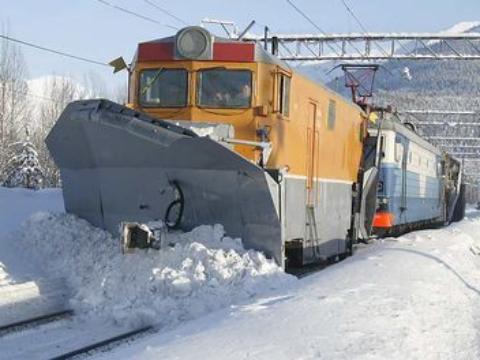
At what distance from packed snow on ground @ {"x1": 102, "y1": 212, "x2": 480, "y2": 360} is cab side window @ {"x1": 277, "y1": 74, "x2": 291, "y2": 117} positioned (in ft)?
8.25

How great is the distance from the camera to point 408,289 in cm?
884

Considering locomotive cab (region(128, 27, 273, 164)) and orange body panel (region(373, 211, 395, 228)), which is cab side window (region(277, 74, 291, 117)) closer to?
locomotive cab (region(128, 27, 273, 164))

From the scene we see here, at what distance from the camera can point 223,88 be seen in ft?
34.0

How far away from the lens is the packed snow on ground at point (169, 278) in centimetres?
882

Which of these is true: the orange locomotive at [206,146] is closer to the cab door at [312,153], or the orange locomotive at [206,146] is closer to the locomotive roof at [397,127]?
the cab door at [312,153]

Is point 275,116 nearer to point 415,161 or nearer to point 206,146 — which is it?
point 206,146

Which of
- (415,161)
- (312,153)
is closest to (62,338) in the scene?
(312,153)

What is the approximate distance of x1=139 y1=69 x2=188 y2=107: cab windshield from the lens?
34.4 ft

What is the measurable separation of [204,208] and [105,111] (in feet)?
6.28

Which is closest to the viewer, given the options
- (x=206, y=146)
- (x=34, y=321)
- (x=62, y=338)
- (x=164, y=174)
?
(x=62, y=338)

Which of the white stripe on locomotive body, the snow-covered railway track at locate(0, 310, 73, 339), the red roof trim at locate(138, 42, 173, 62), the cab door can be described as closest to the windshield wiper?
the red roof trim at locate(138, 42, 173, 62)

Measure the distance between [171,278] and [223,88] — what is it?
3.03 m

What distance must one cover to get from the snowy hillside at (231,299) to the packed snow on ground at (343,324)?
17 mm

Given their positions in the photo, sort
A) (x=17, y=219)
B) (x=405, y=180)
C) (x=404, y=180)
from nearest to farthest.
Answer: (x=17, y=219) < (x=404, y=180) < (x=405, y=180)
